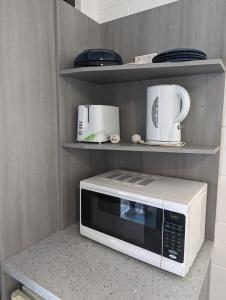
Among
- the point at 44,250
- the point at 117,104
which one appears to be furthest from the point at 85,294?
the point at 117,104

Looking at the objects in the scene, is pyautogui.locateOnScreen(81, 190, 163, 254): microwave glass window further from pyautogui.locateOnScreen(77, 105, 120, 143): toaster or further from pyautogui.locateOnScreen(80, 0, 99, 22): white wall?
pyautogui.locateOnScreen(80, 0, 99, 22): white wall

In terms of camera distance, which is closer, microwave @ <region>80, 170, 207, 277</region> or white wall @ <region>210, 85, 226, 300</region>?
microwave @ <region>80, 170, 207, 277</region>

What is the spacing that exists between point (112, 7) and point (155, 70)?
608 mm

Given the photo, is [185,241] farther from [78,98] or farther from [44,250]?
[78,98]

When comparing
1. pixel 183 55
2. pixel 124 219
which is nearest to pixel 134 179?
pixel 124 219

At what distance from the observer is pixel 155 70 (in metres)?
0.92

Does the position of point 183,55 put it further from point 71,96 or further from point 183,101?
point 71,96

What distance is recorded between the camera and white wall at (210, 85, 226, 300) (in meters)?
1.01

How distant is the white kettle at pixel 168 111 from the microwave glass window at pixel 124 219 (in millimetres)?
290

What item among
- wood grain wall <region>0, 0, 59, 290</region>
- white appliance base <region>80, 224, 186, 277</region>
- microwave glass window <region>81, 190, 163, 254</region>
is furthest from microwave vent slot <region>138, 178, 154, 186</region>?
wood grain wall <region>0, 0, 59, 290</region>

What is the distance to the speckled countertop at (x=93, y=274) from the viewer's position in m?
0.74

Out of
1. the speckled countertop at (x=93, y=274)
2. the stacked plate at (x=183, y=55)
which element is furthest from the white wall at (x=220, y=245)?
the stacked plate at (x=183, y=55)

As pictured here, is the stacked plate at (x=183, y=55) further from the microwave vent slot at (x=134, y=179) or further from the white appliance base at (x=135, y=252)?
the white appliance base at (x=135, y=252)

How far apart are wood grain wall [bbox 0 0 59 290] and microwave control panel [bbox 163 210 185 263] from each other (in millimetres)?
544
